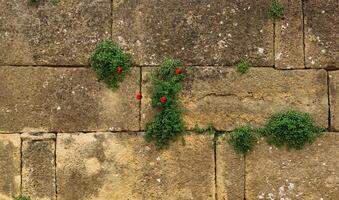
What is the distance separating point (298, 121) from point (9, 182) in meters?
3.20

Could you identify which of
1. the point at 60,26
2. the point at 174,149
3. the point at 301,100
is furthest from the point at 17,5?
the point at 301,100

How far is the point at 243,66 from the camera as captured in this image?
592 cm

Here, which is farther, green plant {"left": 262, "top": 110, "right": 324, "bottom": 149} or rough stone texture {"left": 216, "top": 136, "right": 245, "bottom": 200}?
rough stone texture {"left": 216, "top": 136, "right": 245, "bottom": 200}

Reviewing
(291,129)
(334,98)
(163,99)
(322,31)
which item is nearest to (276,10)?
(322,31)

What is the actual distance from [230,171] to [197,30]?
5.16 ft

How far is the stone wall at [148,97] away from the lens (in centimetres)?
593

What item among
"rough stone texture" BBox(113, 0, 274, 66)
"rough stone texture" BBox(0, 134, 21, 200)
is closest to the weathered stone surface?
"rough stone texture" BBox(113, 0, 274, 66)

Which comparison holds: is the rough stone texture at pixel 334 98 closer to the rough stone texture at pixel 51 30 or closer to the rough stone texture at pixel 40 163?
the rough stone texture at pixel 51 30

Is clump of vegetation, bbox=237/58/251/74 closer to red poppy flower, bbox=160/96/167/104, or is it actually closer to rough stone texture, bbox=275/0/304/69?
rough stone texture, bbox=275/0/304/69

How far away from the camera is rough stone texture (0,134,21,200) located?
236 inches

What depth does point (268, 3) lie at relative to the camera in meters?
5.96

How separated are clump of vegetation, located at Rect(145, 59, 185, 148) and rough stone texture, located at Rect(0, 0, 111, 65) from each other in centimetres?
74

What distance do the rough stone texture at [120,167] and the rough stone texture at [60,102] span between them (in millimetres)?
164

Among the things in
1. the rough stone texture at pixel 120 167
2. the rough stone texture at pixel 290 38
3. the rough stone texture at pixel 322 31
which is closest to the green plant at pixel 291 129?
the rough stone texture at pixel 290 38
